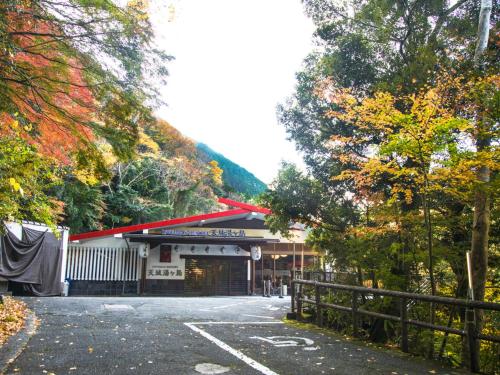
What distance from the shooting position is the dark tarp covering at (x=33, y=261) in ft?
48.3

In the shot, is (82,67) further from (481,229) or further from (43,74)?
(481,229)

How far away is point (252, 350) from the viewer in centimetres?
629

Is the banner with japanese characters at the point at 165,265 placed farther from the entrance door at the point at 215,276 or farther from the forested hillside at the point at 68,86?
the forested hillside at the point at 68,86

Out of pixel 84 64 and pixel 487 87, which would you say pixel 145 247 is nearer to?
pixel 84 64

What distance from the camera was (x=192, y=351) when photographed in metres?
6.09

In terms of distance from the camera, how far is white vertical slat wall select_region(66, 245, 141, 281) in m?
20.2

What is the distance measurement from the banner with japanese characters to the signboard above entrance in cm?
106

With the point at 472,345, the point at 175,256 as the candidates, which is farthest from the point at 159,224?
the point at 472,345

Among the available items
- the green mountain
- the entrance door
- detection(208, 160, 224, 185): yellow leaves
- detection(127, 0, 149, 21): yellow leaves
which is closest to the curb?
detection(127, 0, 149, 21): yellow leaves

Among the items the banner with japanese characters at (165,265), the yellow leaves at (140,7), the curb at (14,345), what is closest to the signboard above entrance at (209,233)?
the banner with japanese characters at (165,265)

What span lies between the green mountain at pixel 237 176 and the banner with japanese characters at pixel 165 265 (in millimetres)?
26422

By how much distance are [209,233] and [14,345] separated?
1507 centimetres

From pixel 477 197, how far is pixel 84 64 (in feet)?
21.2

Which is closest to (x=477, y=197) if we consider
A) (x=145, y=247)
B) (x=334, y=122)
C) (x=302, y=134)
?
(x=334, y=122)
